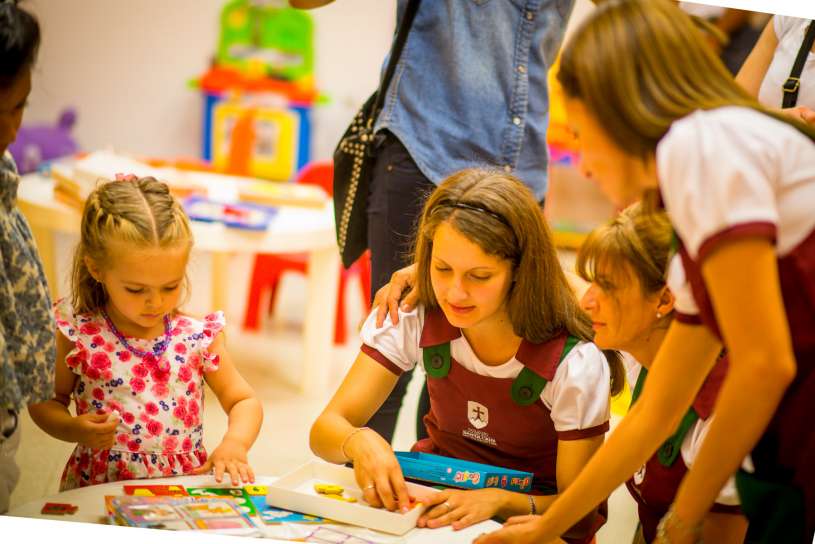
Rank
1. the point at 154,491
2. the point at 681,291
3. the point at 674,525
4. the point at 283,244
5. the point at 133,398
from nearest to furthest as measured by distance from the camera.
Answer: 1. the point at 681,291
2. the point at 674,525
3. the point at 154,491
4. the point at 133,398
5. the point at 283,244

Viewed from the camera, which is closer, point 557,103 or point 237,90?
point 237,90

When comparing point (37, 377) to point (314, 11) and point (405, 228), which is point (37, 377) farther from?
point (314, 11)

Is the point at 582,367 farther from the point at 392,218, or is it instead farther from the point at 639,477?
the point at 392,218

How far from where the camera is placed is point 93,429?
1.55 metres

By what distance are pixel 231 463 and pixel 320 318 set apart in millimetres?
754

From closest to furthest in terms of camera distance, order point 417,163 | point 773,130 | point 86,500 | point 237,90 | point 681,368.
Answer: point 773,130 < point 681,368 < point 86,500 < point 417,163 < point 237,90

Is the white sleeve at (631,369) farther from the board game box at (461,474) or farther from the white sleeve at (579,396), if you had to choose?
the board game box at (461,474)

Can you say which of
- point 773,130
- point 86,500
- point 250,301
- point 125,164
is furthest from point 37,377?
point 773,130

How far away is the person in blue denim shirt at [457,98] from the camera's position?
66.3 inches

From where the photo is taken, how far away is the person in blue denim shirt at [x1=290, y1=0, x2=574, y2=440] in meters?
1.68

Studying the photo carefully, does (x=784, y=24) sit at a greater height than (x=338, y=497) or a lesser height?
greater

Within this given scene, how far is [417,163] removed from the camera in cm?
170

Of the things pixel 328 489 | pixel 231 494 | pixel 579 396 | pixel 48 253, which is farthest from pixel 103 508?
pixel 579 396

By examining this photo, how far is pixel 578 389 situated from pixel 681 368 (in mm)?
286
